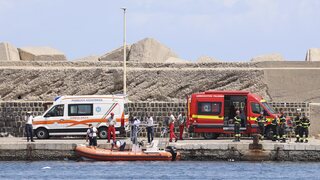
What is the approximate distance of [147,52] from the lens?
7025 centimetres

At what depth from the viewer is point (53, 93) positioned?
6544 cm

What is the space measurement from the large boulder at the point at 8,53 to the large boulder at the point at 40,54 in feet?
1.34

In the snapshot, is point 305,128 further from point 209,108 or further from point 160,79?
point 160,79

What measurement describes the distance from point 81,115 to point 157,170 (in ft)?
21.2

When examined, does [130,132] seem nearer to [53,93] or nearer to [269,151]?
[269,151]

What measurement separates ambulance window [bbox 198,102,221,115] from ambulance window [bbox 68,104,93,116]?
4.00 m

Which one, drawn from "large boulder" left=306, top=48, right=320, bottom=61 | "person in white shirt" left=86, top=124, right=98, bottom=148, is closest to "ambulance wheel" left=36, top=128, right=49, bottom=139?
"person in white shirt" left=86, top=124, right=98, bottom=148

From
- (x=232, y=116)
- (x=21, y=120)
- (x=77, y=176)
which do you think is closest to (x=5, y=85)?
(x=21, y=120)

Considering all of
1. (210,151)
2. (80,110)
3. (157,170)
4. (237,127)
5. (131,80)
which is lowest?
(157,170)

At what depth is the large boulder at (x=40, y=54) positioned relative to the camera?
70250 millimetres

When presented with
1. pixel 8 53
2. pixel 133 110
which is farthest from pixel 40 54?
pixel 133 110

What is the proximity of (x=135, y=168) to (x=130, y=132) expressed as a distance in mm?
5082

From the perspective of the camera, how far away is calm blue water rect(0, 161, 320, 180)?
1747 inches

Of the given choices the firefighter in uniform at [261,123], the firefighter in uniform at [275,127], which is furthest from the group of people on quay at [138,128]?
the firefighter in uniform at [275,127]
